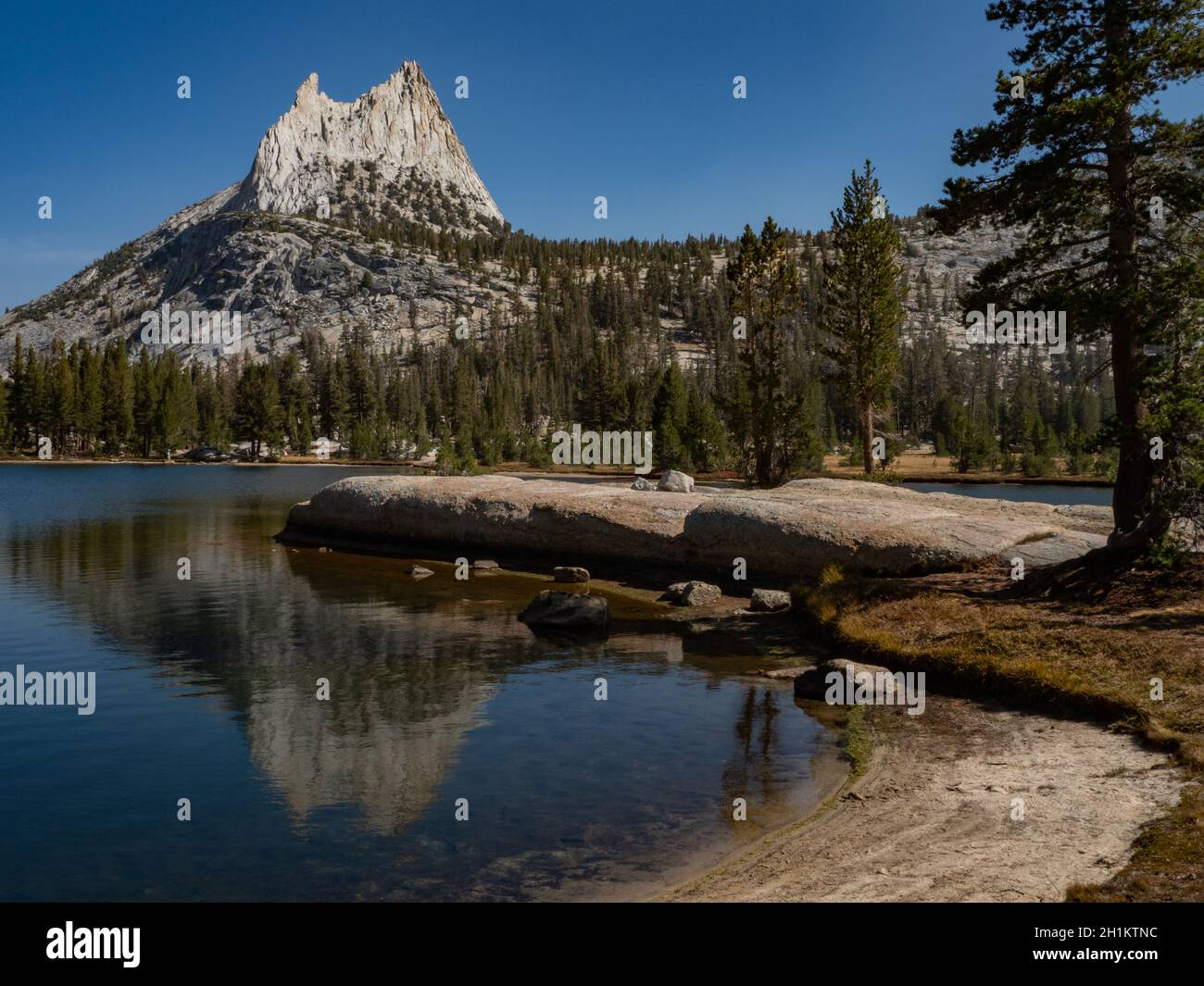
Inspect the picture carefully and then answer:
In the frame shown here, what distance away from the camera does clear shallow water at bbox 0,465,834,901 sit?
9758 mm

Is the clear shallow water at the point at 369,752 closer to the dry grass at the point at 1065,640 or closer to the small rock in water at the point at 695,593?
the dry grass at the point at 1065,640

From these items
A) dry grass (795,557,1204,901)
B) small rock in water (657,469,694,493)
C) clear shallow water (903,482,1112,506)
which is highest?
small rock in water (657,469,694,493)

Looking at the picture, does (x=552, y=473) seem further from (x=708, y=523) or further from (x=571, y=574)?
(x=708, y=523)

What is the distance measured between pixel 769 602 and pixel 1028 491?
226 feet

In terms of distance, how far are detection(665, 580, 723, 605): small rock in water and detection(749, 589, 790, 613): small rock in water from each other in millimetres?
1772

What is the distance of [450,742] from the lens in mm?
14156

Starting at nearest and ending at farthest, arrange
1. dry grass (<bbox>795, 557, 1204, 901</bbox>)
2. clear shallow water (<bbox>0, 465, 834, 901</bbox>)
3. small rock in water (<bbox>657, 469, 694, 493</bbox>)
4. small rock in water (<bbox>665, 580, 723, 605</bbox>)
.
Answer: clear shallow water (<bbox>0, 465, 834, 901</bbox>)
dry grass (<bbox>795, 557, 1204, 901</bbox>)
small rock in water (<bbox>665, 580, 723, 605</bbox>)
small rock in water (<bbox>657, 469, 694, 493</bbox>)

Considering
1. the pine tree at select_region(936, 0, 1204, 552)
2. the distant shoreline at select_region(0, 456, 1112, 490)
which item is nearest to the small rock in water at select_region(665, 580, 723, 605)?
the pine tree at select_region(936, 0, 1204, 552)

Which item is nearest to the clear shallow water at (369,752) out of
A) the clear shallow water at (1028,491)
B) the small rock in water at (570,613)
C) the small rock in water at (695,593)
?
the small rock in water at (570,613)

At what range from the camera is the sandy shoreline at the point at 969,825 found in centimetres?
847

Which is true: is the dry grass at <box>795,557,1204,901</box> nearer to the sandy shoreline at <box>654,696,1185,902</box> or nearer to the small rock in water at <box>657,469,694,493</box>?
the sandy shoreline at <box>654,696,1185,902</box>

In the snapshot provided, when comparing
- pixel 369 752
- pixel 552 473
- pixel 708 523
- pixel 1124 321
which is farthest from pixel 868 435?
pixel 552 473

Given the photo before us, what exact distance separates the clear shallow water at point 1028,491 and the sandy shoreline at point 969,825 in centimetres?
5858
